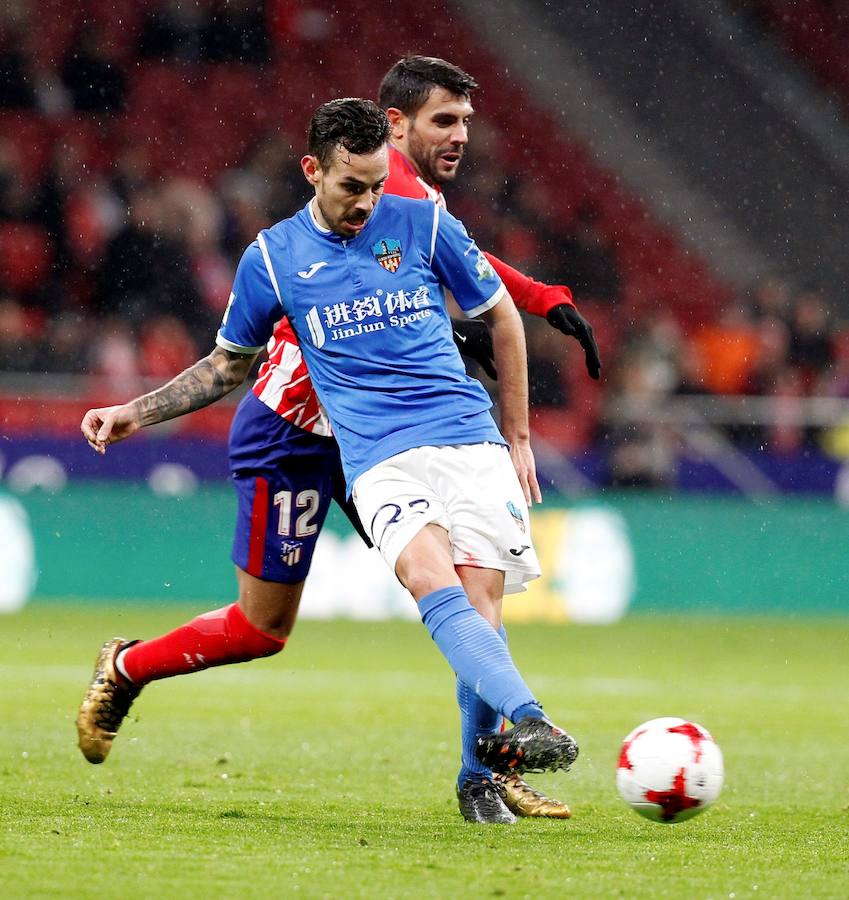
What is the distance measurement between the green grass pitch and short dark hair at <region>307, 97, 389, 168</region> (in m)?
2.00

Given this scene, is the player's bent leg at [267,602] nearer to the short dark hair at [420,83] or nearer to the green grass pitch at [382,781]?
the green grass pitch at [382,781]

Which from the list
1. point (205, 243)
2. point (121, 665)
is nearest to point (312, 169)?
point (121, 665)

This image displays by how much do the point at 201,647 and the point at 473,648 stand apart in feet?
5.12

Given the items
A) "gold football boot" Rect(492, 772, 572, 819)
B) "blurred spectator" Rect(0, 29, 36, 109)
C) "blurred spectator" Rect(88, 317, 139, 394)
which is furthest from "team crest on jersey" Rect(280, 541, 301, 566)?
"blurred spectator" Rect(0, 29, 36, 109)

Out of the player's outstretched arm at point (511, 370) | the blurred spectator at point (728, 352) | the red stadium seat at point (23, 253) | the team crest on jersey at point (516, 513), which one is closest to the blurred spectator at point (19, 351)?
the red stadium seat at point (23, 253)

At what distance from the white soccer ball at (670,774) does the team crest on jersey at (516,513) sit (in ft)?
2.38

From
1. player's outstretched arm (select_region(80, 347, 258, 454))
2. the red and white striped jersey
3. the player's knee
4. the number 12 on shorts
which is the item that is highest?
the red and white striped jersey

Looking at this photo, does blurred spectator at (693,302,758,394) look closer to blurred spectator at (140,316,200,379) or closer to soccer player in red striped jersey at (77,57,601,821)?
blurred spectator at (140,316,200,379)

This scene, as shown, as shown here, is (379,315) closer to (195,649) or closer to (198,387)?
(198,387)

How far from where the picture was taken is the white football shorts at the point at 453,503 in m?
5.02

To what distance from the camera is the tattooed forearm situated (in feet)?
17.6

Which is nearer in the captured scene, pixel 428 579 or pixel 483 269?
pixel 428 579

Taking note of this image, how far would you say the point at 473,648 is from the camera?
15.7 feet

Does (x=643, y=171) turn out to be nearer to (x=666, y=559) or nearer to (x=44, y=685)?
(x=666, y=559)
